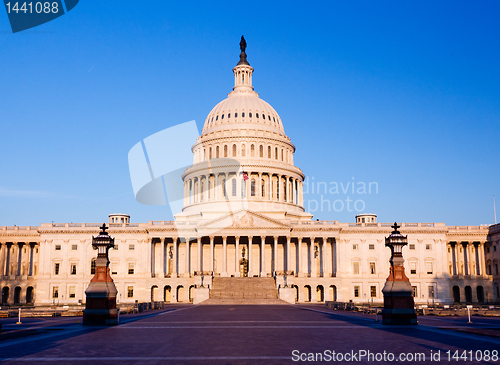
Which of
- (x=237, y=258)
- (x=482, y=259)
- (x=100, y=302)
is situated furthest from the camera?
(x=482, y=259)

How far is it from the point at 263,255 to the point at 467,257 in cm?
4397

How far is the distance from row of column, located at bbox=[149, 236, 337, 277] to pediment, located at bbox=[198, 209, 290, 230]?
224cm

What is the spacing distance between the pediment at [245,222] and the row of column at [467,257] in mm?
37579

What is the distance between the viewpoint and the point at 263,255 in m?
103

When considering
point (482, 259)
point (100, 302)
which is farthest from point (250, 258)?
point (100, 302)

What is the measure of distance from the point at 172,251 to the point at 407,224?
48.4 m

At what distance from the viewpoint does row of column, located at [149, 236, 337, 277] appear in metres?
103

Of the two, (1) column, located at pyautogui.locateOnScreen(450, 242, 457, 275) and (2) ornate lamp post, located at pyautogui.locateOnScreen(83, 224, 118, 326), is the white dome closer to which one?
(1) column, located at pyautogui.locateOnScreen(450, 242, 457, 275)

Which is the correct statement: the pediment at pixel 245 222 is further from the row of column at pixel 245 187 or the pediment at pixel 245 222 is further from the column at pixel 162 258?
the row of column at pixel 245 187

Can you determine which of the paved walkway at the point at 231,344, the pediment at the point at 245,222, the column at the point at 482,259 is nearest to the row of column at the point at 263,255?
the pediment at the point at 245,222

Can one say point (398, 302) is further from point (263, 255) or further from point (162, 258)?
point (162, 258)

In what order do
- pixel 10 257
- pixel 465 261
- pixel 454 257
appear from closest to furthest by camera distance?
pixel 10 257, pixel 465 261, pixel 454 257

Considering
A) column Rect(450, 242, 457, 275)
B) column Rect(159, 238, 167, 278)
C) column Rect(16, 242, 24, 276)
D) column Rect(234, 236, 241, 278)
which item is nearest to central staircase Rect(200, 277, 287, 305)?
column Rect(234, 236, 241, 278)

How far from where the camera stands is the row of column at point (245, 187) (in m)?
124
